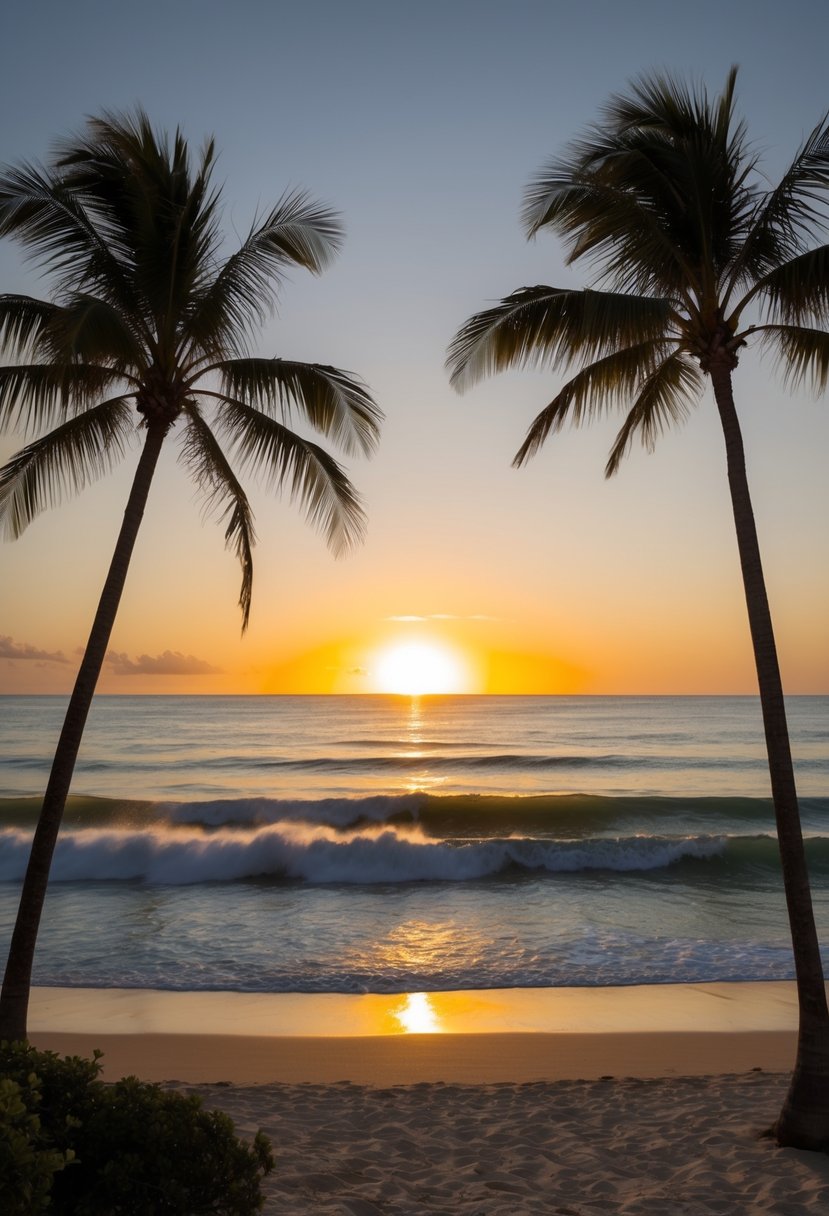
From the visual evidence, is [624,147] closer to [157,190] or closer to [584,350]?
[584,350]

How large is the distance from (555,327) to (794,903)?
4.84m

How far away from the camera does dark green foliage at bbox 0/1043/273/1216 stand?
11.3ft

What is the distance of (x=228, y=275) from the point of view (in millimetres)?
8078

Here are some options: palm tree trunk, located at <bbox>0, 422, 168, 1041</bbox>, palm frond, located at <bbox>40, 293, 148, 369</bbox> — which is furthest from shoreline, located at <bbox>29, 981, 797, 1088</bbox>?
palm frond, located at <bbox>40, 293, 148, 369</bbox>

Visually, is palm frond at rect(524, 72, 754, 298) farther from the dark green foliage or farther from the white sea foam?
the white sea foam

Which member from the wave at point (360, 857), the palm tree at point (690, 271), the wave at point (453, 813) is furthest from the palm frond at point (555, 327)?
the wave at point (453, 813)

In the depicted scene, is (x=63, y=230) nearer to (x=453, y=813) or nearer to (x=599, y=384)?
(x=599, y=384)

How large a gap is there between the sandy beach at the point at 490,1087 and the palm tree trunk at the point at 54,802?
1.75 m

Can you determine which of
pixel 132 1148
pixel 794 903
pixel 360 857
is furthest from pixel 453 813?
pixel 132 1148

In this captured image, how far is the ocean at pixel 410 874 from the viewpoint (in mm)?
12602

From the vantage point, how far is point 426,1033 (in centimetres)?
951

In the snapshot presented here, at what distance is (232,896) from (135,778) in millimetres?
22958

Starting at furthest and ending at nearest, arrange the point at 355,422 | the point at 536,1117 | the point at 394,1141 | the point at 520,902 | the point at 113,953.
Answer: the point at 520,902 < the point at 113,953 < the point at 355,422 < the point at 536,1117 < the point at 394,1141

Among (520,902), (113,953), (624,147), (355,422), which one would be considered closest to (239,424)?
(355,422)
